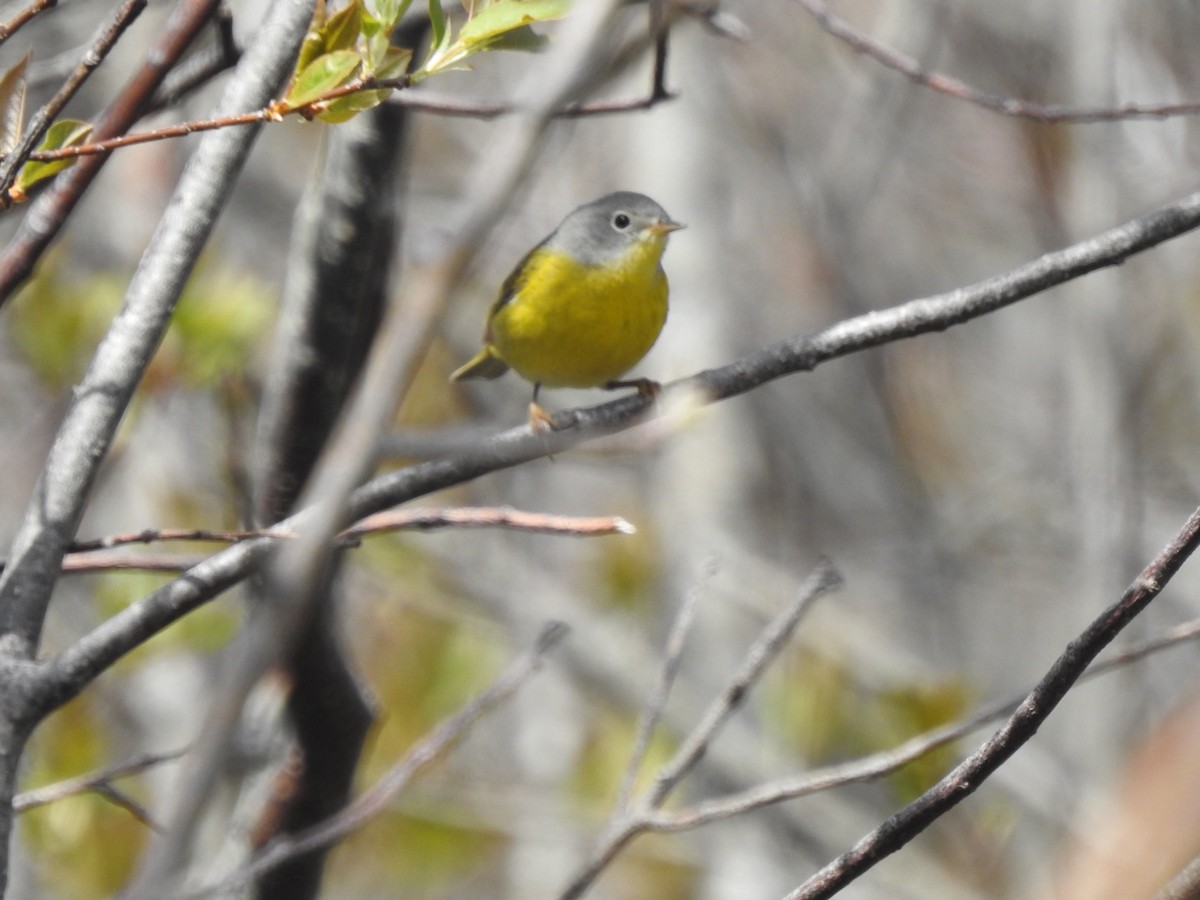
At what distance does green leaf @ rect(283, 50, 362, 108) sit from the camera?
1.88m

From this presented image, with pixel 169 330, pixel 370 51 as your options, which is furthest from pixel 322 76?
pixel 169 330

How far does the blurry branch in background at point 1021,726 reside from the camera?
4.86 feet

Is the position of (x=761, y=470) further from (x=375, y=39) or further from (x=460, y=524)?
(x=375, y=39)

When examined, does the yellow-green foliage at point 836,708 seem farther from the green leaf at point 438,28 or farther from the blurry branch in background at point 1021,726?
the green leaf at point 438,28

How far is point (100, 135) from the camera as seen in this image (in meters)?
2.32

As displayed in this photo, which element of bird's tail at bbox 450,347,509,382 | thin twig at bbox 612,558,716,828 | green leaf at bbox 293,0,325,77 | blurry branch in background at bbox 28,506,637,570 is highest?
green leaf at bbox 293,0,325,77

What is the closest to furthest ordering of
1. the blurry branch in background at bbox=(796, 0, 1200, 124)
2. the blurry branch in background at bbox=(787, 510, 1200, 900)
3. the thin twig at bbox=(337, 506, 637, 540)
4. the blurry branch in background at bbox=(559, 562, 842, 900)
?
the blurry branch in background at bbox=(787, 510, 1200, 900), the thin twig at bbox=(337, 506, 637, 540), the blurry branch in background at bbox=(559, 562, 842, 900), the blurry branch in background at bbox=(796, 0, 1200, 124)

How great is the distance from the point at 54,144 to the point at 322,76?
0.47 m

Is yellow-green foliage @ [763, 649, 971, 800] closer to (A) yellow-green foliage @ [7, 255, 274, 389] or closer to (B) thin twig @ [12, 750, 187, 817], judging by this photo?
(A) yellow-green foliage @ [7, 255, 274, 389]

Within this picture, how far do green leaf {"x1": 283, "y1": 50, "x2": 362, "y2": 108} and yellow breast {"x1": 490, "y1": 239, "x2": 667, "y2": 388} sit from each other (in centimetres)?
260

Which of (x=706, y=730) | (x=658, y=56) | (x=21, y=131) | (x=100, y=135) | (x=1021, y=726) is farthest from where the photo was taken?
(x=658, y=56)

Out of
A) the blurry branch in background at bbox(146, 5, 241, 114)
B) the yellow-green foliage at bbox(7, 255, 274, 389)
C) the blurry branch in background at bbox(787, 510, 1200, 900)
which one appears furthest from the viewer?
the yellow-green foliage at bbox(7, 255, 274, 389)

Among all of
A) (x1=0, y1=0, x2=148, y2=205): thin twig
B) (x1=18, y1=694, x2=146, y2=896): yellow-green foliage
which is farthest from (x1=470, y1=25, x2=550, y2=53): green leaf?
(x1=18, y1=694, x2=146, y2=896): yellow-green foliage

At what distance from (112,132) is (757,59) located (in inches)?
286
